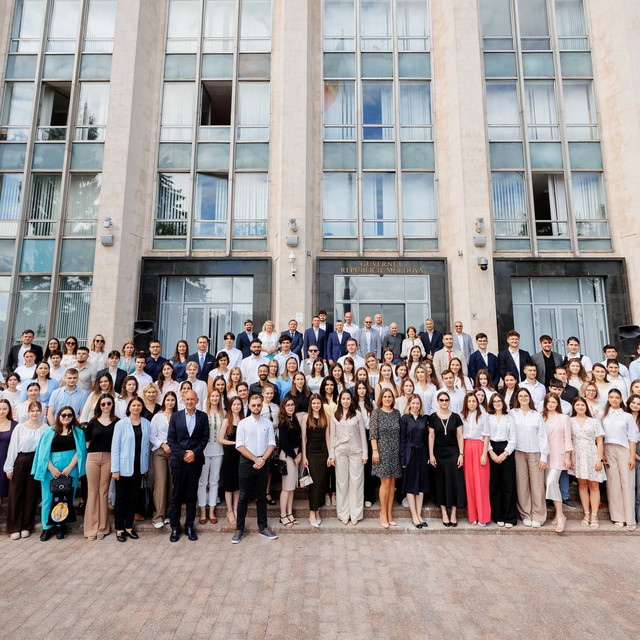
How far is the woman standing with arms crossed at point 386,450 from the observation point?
252 inches

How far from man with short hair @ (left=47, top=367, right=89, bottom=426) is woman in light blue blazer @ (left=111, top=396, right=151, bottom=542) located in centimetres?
126

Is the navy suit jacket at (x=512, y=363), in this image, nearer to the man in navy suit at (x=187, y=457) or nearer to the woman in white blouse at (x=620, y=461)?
the woman in white blouse at (x=620, y=461)

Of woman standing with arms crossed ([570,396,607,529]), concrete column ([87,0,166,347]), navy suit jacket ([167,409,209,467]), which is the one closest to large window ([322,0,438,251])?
concrete column ([87,0,166,347])

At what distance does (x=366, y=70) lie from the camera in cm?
1589

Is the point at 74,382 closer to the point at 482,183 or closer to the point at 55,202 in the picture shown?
the point at 55,202

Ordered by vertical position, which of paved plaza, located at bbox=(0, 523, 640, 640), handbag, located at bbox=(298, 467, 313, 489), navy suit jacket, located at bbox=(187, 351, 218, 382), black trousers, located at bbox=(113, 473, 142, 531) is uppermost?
navy suit jacket, located at bbox=(187, 351, 218, 382)

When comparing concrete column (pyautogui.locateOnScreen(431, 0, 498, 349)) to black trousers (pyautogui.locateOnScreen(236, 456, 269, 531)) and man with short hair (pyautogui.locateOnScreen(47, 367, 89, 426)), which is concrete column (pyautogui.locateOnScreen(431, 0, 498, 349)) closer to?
black trousers (pyautogui.locateOnScreen(236, 456, 269, 531))

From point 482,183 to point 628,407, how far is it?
9992 millimetres

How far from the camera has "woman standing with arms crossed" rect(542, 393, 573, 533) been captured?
21.0ft

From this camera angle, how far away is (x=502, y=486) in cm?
652

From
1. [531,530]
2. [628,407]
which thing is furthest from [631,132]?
[531,530]

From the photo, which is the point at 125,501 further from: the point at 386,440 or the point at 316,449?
the point at 386,440

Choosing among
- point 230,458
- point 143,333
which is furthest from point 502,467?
point 143,333

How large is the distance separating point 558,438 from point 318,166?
12461 millimetres
